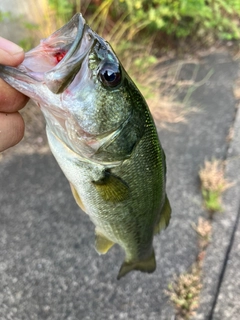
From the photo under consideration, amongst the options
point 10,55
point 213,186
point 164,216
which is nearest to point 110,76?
point 10,55

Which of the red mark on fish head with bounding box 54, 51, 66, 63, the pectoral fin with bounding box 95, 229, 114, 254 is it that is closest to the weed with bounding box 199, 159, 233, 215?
the pectoral fin with bounding box 95, 229, 114, 254

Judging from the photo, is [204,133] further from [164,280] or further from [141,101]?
[141,101]

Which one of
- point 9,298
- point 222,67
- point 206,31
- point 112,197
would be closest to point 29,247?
point 9,298

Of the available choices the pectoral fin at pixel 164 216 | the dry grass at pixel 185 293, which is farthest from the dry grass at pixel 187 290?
the pectoral fin at pixel 164 216

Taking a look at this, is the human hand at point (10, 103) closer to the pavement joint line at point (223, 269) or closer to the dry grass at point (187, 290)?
the dry grass at point (187, 290)

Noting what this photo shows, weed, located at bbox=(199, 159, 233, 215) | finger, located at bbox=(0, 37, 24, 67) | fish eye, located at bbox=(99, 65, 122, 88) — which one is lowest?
weed, located at bbox=(199, 159, 233, 215)

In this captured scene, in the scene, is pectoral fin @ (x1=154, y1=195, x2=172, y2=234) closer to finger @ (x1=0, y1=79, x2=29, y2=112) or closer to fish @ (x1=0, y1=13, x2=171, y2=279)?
fish @ (x1=0, y1=13, x2=171, y2=279)
